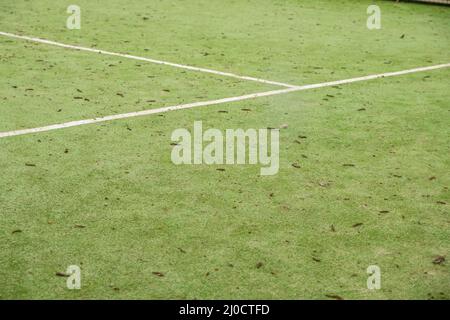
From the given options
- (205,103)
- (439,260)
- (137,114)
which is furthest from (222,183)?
(205,103)

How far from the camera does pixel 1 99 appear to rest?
8.05 m

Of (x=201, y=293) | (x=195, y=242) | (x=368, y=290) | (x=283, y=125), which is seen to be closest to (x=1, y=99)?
(x=283, y=125)

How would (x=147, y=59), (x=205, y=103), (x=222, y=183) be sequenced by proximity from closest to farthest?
(x=222, y=183)
(x=205, y=103)
(x=147, y=59)

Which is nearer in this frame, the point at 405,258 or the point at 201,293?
the point at 201,293

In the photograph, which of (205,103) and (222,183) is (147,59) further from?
(222,183)

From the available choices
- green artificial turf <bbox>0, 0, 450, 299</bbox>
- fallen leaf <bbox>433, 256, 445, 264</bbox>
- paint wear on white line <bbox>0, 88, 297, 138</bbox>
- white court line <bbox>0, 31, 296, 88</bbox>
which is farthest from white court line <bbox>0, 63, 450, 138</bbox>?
fallen leaf <bbox>433, 256, 445, 264</bbox>

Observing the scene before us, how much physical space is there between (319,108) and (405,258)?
150 inches

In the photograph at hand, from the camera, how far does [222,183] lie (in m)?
5.83

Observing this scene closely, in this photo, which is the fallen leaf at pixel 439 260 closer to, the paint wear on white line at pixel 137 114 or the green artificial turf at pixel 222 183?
the green artificial turf at pixel 222 183

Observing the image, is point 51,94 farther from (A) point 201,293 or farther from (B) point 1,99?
(A) point 201,293

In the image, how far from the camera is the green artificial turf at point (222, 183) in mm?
4328

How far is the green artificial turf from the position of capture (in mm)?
4328

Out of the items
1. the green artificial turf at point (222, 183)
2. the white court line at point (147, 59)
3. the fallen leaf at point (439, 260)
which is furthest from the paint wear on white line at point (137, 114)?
the fallen leaf at point (439, 260)

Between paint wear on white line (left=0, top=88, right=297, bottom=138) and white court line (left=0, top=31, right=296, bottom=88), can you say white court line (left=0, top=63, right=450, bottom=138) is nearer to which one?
paint wear on white line (left=0, top=88, right=297, bottom=138)
